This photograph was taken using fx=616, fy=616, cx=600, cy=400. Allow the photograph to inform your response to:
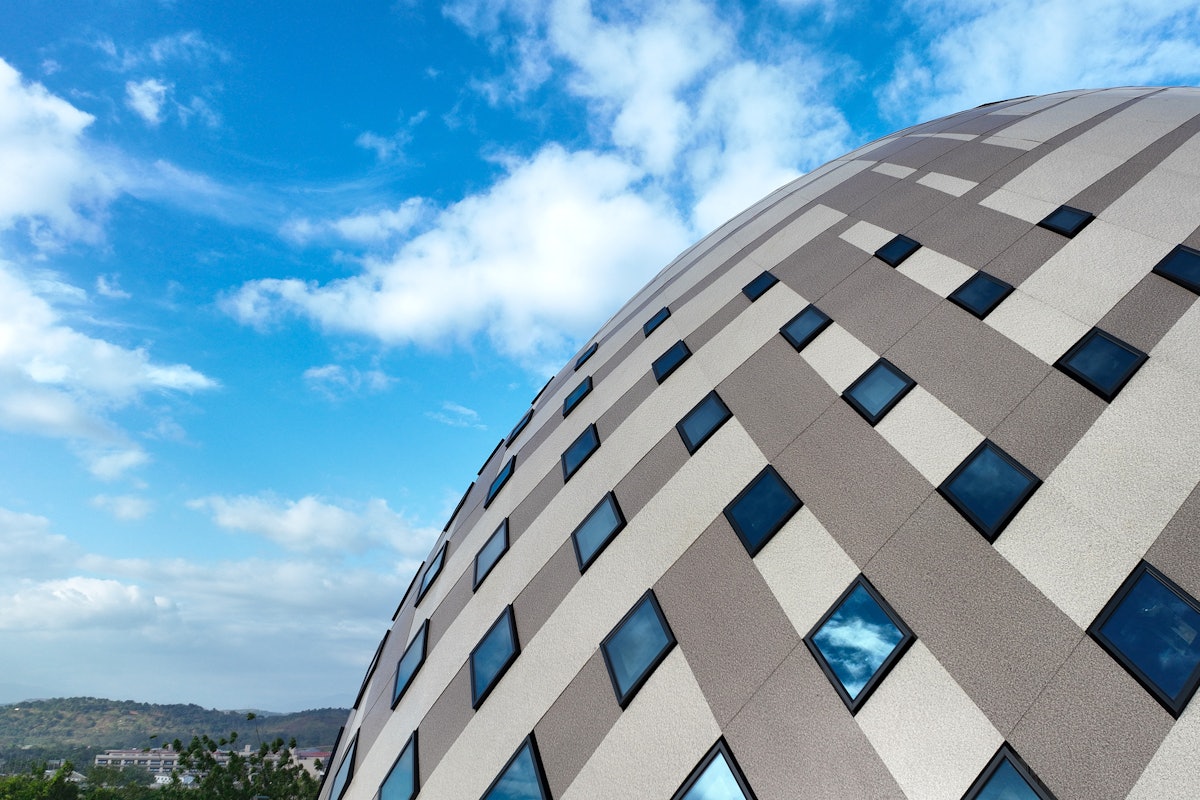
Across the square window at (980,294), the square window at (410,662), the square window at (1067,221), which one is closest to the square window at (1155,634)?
the square window at (980,294)

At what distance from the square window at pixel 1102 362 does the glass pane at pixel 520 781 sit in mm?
9399

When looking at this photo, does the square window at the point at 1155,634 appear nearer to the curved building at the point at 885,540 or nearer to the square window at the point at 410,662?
the curved building at the point at 885,540

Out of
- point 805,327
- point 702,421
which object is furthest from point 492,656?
point 805,327

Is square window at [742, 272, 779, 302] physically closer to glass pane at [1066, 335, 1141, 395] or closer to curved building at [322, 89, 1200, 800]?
curved building at [322, 89, 1200, 800]

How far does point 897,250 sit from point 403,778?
14.2 metres

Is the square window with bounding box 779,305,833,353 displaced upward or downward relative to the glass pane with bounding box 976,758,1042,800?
upward

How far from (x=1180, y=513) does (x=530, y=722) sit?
8.72 metres

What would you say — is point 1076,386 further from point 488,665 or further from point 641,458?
point 488,665

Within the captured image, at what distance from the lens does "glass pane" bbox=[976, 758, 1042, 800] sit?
227 inches

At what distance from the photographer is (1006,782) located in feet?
19.2

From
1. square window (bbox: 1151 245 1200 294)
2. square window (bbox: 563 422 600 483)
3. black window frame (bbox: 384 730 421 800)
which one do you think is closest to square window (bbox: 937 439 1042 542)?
square window (bbox: 1151 245 1200 294)

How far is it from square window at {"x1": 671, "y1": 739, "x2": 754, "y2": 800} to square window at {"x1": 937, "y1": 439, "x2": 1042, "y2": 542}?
4125mm

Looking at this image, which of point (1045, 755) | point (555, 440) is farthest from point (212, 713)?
point (1045, 755)

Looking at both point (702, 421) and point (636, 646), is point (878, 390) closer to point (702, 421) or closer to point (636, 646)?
point (702, 421)
